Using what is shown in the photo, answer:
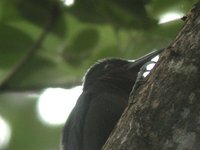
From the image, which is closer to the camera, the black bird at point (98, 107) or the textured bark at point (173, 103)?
the textured bark at point (173, 103)

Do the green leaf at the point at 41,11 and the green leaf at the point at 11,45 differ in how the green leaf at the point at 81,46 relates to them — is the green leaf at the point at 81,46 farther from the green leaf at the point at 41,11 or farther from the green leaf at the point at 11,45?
the green leaf at the point at 11,45

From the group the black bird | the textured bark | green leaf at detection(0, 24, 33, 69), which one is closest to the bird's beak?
the black bird

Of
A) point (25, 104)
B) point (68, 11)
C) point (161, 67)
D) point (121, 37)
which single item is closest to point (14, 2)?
point (68, 11)

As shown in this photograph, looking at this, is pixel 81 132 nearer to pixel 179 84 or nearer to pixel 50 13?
pixel 50 13

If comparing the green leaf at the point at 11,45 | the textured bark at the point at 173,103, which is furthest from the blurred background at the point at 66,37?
the textured bark at the point at 173,103

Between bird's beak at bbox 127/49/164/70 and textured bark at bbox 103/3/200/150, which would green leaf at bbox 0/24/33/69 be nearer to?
bird's beak at bbox 127/49/164/70

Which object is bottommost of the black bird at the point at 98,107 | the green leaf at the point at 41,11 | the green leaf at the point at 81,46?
the black bird at the point at 98,107

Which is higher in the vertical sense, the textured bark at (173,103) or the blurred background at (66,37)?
the blurred background at (66,37)
